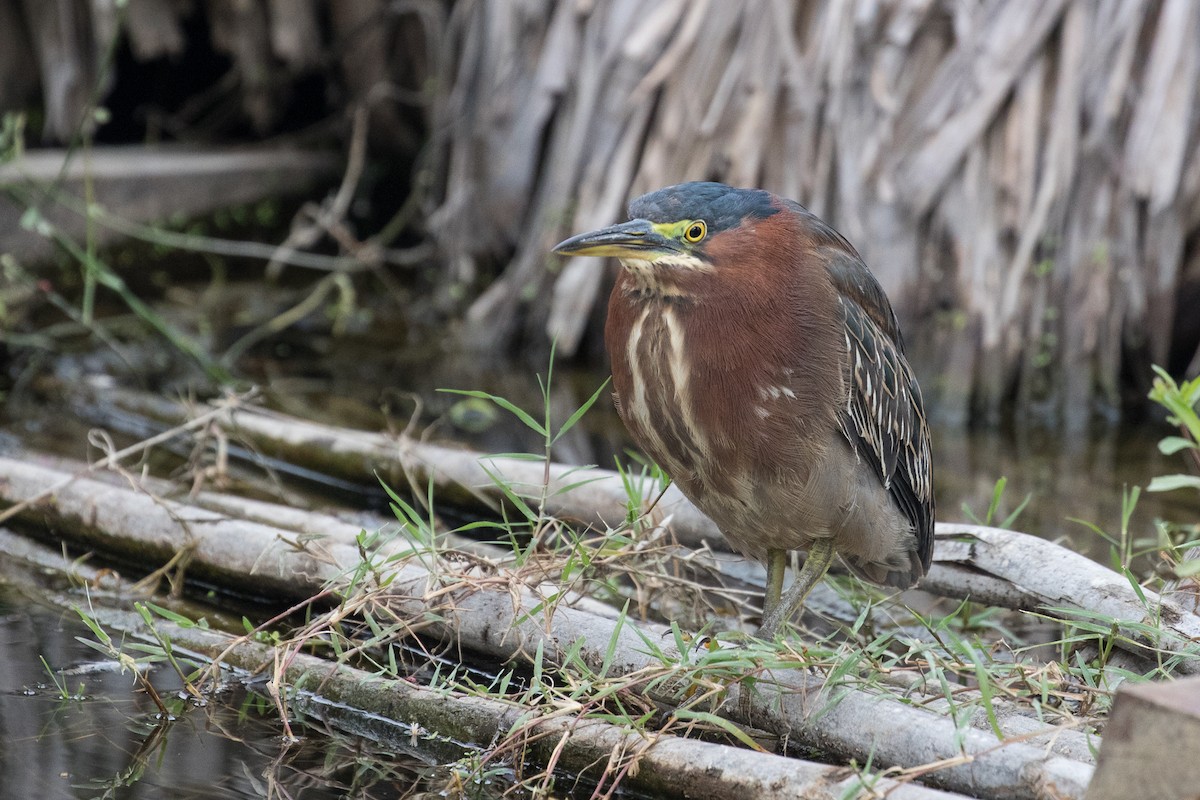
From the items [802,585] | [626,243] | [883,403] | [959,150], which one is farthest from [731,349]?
[959,150]

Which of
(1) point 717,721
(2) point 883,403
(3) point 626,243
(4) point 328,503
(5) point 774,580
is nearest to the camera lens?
(1) point 717,721

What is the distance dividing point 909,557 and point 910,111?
3.38 m

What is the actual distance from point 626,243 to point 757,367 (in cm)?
43

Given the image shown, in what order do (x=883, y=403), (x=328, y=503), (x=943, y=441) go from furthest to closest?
(x=943, y=441), (x=328, y=503), (x=883, y=403)

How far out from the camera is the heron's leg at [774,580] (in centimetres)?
361

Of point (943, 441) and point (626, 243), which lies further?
point (943, 441)

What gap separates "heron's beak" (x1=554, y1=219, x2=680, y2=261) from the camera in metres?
2.96

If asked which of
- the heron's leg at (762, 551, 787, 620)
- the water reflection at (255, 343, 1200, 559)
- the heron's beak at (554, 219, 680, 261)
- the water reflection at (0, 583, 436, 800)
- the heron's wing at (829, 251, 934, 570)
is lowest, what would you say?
the water reflection at (255, 343, 1200, 559)

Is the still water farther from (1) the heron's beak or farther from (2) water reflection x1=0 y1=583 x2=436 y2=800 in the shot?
(1) the heron's beak

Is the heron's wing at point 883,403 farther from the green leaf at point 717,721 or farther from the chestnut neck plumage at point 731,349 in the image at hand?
the green leaf at point 717,721

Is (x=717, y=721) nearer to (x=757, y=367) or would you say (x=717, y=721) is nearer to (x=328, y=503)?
(x=757, y=367)

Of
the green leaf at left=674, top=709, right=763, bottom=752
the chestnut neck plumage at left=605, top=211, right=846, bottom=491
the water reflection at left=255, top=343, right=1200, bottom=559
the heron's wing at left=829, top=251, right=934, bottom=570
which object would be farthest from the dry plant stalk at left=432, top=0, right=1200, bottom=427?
the green leaf at left=674, top=709, right=763, bottom=752

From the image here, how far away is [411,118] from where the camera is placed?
29.2ft

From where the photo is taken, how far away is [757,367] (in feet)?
10.1
